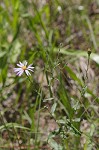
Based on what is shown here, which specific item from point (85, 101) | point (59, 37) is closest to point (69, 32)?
point (59, 37)

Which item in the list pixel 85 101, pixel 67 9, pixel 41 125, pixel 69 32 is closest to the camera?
pixel 85 101

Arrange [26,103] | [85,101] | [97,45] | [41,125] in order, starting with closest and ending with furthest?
[85,101]
[41,125]
[26,103]
[97,45]

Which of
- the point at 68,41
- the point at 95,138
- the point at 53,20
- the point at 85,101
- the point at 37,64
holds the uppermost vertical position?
the point at 53,20

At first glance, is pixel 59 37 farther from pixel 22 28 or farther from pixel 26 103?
pixel 26 103

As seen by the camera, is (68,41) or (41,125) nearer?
(41,125)

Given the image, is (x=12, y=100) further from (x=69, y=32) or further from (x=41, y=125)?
(x=69, y=32)

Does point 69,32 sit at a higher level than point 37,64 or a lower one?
higher
